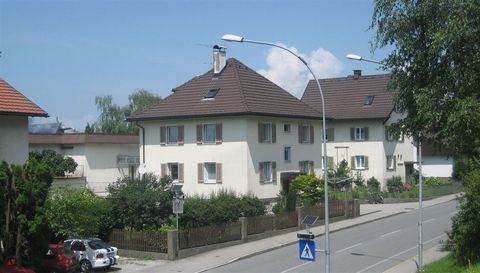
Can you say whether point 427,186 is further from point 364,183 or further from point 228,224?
point 228,224

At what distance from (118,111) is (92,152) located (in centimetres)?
3264

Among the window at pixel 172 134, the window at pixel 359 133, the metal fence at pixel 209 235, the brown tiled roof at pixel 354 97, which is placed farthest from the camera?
the window at pixel 359 133

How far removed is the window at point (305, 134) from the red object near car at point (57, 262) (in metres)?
27.1

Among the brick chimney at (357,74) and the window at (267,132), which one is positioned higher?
the brick chimney at (357,74)

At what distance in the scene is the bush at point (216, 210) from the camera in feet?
106

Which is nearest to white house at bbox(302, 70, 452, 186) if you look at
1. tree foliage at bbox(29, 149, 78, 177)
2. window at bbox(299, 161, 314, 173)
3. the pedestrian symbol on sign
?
window at bbox(299, 161, 314, 173)

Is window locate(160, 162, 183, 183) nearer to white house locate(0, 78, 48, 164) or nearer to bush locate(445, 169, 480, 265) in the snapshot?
white house locate(0, 78, 48, 164)

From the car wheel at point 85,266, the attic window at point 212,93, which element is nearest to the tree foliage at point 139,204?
the car wheel at point 85,266

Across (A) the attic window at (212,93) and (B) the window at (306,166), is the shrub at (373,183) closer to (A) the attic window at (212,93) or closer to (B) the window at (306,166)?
(B) the window at (306,166)

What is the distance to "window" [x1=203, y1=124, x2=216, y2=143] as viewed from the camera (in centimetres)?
4597

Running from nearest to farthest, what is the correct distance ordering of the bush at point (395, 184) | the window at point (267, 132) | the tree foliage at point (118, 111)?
the window at point (267, 132) < the bush at point (395, 184) < the tree foliage at point (118, 111)

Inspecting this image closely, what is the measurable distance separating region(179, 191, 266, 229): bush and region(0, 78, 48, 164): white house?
811cm

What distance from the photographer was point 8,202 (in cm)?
2264

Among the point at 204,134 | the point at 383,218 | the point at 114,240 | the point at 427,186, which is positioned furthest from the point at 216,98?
the point at 427,186
